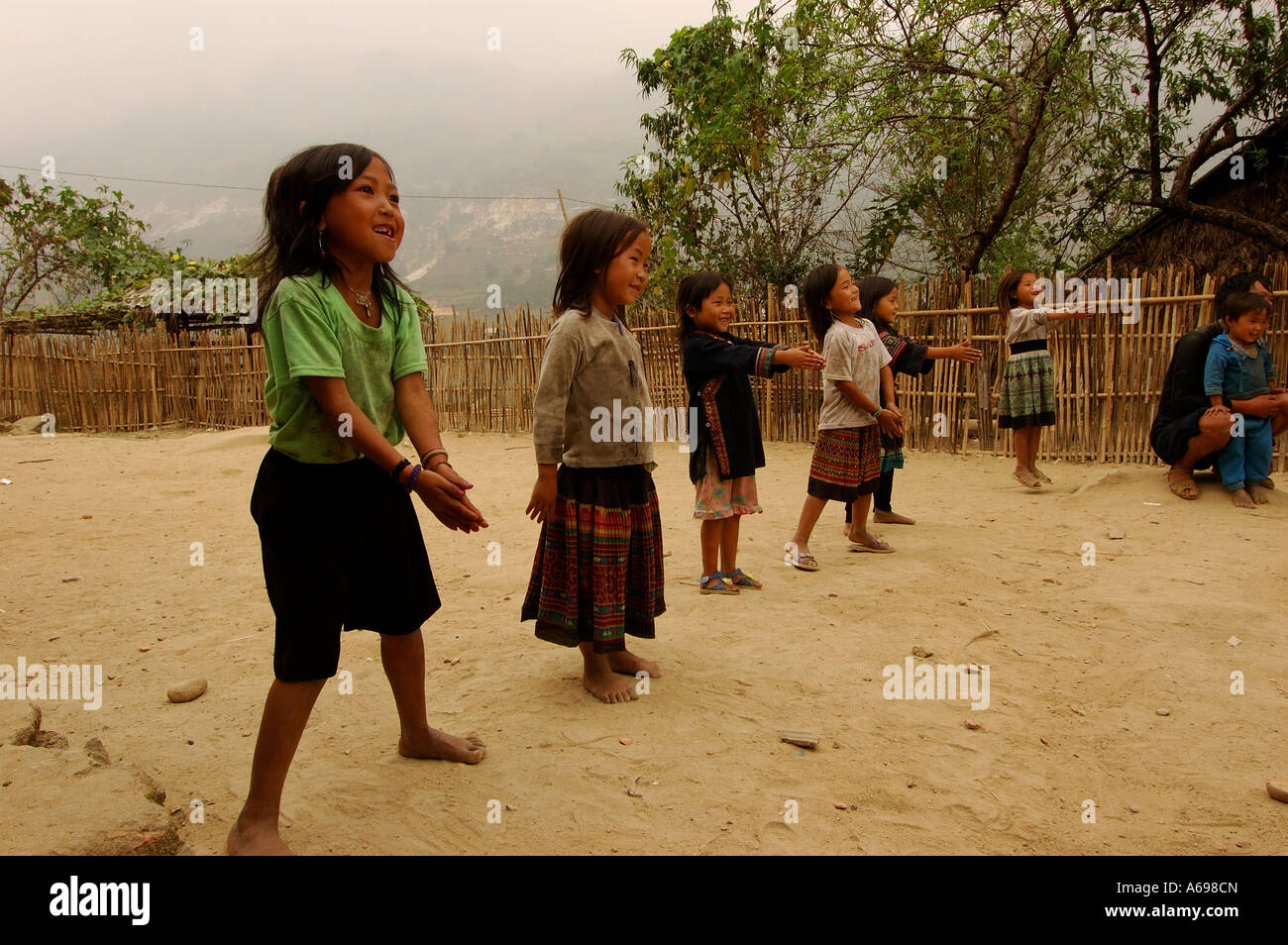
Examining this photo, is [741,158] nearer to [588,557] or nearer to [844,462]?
[844,462]

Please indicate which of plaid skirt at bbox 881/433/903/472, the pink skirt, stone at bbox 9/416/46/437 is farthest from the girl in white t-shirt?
stone at bbox 9/416/46/437

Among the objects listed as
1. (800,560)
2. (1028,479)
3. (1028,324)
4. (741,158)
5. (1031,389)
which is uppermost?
(741,158)

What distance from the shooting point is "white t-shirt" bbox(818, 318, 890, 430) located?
420cm

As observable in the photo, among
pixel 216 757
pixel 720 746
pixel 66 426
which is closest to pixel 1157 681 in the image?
pixel 720 746

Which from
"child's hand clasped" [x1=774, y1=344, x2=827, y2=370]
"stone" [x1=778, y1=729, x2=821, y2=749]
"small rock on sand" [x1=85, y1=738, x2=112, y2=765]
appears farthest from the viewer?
"child's hand clasped" [x1=774, y1=344, x2=827, y2=370]

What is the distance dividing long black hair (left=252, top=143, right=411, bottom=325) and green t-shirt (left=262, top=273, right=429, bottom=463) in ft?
0.18

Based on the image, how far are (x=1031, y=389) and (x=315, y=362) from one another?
5.49 meters

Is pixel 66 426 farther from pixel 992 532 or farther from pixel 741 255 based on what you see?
pixel 992 532

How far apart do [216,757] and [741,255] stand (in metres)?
11.2

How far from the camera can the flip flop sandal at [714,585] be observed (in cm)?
386

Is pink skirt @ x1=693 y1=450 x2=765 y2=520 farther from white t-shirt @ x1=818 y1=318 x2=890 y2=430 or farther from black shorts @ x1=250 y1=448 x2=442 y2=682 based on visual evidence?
black shorts @ x1=250 y1=448 x2=442 y2=682

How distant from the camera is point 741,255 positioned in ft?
40.9

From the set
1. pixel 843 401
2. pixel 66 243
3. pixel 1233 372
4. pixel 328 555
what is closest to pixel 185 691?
pixel 328 555

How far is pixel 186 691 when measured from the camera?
280 cm
